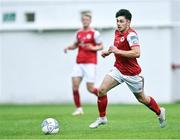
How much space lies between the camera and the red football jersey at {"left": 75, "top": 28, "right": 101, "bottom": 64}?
19281 mm

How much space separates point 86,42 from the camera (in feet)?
63.5

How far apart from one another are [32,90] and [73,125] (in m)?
12.5

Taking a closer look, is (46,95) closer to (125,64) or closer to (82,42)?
(82,42)

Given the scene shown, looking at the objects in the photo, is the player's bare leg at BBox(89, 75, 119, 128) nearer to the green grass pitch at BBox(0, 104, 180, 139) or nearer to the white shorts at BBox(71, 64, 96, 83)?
the green grass pitch at BBox(0, 104, 180, 139)

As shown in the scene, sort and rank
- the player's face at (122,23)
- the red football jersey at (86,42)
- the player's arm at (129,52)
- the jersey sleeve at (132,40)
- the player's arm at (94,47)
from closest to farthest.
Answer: the player's arm at (129,52)
the jersey sleeve at (132,40)
the player's face at (122,23)
the player's arm at (94,47)
the red football jersey at (86,42)

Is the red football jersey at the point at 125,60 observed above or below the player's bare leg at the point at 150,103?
above

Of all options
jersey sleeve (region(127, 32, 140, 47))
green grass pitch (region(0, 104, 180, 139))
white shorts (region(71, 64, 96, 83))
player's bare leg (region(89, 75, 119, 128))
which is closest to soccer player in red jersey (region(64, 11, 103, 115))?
white shorts (region(71, 64, 96, 83))

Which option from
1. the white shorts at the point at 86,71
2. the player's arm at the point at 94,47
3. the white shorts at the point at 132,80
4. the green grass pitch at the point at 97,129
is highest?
the player's arm at the point at 94,47

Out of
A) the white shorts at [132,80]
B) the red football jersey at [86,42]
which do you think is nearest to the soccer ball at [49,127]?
the white shorts at [132,80]

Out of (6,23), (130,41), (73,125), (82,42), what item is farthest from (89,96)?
(130,41)

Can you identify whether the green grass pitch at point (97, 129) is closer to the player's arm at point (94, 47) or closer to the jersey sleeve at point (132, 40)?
the jersey sleeve at point (132, 40)

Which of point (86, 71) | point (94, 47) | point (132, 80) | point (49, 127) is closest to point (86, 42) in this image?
point (94, 47)

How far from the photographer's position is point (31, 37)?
27641mm

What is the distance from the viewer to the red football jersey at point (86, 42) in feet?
63.3
